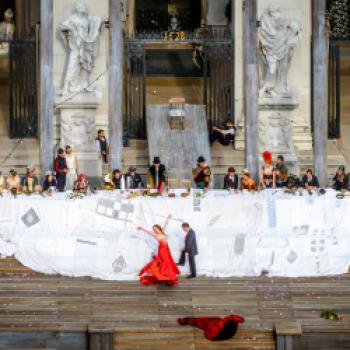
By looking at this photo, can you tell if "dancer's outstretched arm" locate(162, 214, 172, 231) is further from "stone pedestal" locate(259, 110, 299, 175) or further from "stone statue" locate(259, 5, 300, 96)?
"stone statue" locate(259, 5, 300, 96)

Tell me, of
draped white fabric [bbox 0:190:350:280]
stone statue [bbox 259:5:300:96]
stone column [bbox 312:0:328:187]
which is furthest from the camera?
stone statue [bbox 259:5:300:96]

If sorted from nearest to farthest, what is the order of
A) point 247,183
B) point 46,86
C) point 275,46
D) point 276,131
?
point 247,183, point 46,86, point 275,46, point 276,131

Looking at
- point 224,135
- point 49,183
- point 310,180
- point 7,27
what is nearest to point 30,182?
point 49,183

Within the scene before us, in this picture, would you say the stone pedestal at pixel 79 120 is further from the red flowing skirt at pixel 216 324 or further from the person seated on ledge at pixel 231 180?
the red flowing skirt at pixel 216 324

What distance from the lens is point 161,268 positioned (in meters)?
50.4

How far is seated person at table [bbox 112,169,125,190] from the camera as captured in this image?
5385cm

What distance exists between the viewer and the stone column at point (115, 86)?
55656 millimetres

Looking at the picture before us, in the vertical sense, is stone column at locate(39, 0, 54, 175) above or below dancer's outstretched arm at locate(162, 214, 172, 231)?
above

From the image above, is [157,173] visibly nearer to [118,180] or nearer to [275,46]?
[118,180]

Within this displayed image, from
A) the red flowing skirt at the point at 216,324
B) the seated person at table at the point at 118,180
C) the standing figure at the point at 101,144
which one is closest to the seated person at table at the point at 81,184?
the seated person at table at the point at 118,180

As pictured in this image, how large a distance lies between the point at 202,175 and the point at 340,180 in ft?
9.60

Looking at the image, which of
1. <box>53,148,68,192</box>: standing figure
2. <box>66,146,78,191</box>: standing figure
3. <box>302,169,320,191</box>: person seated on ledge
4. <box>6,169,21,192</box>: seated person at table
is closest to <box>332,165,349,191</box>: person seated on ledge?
<box>302,169,320,191</box>: person seated on ledge

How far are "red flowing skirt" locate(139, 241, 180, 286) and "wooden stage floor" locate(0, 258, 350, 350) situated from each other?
19 cm

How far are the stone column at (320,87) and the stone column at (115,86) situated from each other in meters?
4.24
